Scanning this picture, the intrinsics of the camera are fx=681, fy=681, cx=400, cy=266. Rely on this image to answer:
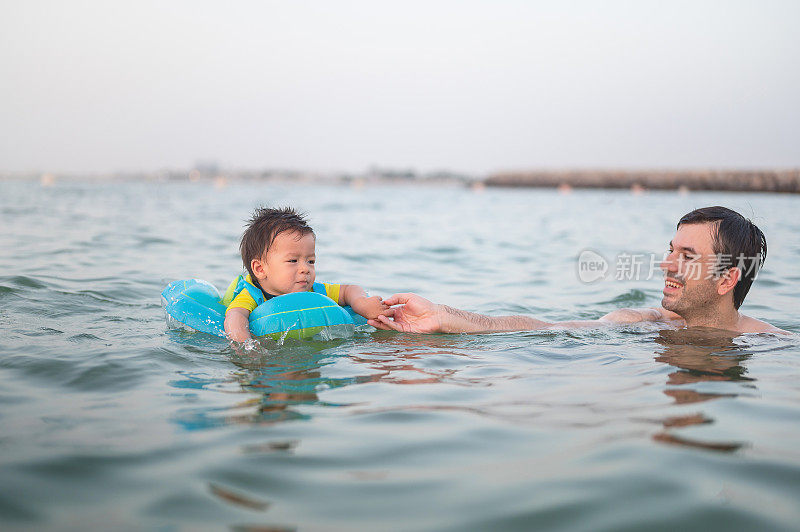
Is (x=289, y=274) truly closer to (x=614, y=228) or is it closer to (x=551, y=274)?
(x=551, y=274)

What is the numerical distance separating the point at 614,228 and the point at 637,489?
1759 cm

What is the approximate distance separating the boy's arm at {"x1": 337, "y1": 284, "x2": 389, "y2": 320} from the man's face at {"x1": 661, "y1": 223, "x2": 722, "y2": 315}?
216cm

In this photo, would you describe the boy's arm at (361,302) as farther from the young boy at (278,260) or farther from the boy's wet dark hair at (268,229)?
the boy's wet dark hair at (268,229)

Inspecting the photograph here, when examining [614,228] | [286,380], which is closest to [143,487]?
[286,380]

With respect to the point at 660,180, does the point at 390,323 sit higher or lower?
lower

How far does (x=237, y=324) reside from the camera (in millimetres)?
4703

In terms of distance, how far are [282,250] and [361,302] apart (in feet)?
2.51

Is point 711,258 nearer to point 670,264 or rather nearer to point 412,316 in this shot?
point 670,264

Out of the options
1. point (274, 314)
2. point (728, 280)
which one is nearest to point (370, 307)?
point (274, 314)

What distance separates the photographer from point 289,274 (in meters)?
5.11

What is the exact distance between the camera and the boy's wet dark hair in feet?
16.6

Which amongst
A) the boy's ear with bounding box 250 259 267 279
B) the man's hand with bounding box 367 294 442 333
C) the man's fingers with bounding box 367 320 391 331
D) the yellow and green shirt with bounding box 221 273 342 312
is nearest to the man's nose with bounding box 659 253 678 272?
the man's hand with bounding box 367 294 442 333

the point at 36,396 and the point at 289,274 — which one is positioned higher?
the point at 289,274

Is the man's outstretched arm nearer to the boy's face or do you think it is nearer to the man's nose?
the boy's face
